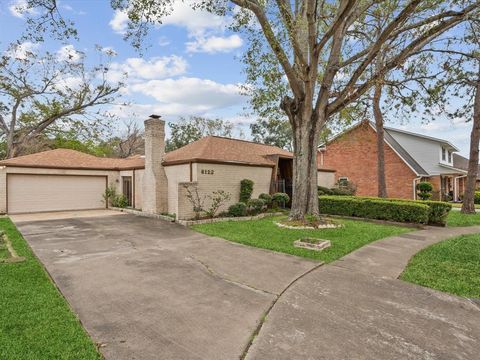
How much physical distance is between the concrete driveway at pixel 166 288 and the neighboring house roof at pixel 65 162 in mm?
8542

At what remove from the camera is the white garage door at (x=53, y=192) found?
51.1ft

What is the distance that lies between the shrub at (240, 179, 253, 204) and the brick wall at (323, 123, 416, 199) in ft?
35.1

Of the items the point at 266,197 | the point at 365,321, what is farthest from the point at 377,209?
the point at 365,321

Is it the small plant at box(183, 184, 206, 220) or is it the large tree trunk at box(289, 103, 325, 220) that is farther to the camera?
the small plant at box(183, 184, 206, 220)

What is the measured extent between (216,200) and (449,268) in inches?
363

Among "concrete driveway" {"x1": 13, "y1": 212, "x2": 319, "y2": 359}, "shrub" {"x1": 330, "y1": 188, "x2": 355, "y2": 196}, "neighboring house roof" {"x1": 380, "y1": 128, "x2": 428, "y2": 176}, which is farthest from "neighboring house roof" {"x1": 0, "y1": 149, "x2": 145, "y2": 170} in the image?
"neighboring house roof" {"x1": 380, "y1": 128, "x2": 428, "y2": 176}

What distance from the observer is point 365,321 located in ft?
12.5

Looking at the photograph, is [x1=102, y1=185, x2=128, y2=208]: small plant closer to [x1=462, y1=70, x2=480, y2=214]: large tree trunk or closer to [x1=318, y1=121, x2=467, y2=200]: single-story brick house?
[x1=318, y1=121, x2=467, y2=200]: single-story brick house

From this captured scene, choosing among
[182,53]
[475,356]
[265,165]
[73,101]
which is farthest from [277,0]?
[73,101]

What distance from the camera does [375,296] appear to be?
4.65 meters

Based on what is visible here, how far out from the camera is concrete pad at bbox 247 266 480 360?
3.13 meters

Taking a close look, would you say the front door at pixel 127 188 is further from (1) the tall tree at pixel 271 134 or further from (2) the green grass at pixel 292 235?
(1) the tall tree at pixel 271 134

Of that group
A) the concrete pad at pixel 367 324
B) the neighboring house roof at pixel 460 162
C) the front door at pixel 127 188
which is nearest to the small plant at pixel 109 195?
the front door at pixel 127 188

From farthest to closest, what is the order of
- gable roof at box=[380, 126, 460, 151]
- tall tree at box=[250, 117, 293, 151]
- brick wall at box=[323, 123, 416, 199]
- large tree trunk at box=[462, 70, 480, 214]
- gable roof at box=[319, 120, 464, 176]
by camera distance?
1. tall tree at box=[250, 117, 293, 151]
2. gable roof at box=[380, 126, 460, 151]
3. brick wall at box=[323, 123, 416, 199]
4. gable roof at box=[319, 120, 464, 176]
5. large tree trunk at box=[462, 70, 480, 214]
